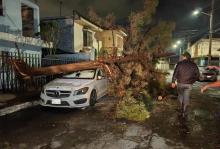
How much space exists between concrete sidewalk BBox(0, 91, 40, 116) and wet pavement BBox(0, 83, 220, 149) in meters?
0.38

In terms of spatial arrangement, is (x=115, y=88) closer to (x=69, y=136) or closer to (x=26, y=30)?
(x=69, y=136)

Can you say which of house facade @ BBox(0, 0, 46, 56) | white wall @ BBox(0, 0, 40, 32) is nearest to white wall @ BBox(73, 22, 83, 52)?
house facade @ BBox(0, 0, 46, 56)

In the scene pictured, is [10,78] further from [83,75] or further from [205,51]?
[205,51]

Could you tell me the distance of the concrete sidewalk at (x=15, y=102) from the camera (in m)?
7.44

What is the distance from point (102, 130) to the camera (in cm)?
566

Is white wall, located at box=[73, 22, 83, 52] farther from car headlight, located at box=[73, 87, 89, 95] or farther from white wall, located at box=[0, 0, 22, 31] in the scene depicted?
car headlight, located at box=[73, 87, 89, 95]

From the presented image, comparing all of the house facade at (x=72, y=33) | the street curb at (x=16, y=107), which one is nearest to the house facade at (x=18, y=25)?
the street curb at (x=16, y=107)

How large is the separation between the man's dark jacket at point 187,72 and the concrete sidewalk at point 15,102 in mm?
5918

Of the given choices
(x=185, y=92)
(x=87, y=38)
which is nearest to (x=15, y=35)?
(x=185, y=92)

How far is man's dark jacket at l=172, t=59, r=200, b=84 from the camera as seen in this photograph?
6.90 m

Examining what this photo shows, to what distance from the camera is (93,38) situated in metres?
25.4

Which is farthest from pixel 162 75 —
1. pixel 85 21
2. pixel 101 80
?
pixel 85 21

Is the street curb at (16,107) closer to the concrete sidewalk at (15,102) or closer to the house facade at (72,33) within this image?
the concrete sidewalk at (15,102)

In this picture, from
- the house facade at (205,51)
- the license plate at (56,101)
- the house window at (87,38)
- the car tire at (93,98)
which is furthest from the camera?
the house facade at (205,51)
